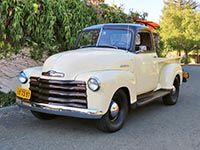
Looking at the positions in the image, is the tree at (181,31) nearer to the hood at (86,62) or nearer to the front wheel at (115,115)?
the hood at (86,62)

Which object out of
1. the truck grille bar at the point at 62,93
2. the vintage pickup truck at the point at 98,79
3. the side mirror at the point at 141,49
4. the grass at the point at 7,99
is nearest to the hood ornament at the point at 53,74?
the vintage pickup truck at the point at 98,79

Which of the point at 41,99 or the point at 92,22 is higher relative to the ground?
the point at 92,22

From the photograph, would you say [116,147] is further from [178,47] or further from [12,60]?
[178,47]

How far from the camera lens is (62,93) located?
172 inches

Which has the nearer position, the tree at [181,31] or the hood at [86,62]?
the hood at [86,62]

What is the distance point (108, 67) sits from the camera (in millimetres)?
4781

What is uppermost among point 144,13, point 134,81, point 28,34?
point 144,13

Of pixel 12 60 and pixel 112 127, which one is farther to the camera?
pixel 12 60

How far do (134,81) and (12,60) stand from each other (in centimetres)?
364

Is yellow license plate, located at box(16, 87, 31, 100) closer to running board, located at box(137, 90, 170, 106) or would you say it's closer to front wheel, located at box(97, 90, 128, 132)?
front wheel, located at box(97, 90, 128, 132)

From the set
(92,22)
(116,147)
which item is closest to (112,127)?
(116,147)

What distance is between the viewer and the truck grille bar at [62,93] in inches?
169

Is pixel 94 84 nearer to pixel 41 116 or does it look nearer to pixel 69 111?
pixel 69 111

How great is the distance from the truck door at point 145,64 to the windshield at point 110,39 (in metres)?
0.24
